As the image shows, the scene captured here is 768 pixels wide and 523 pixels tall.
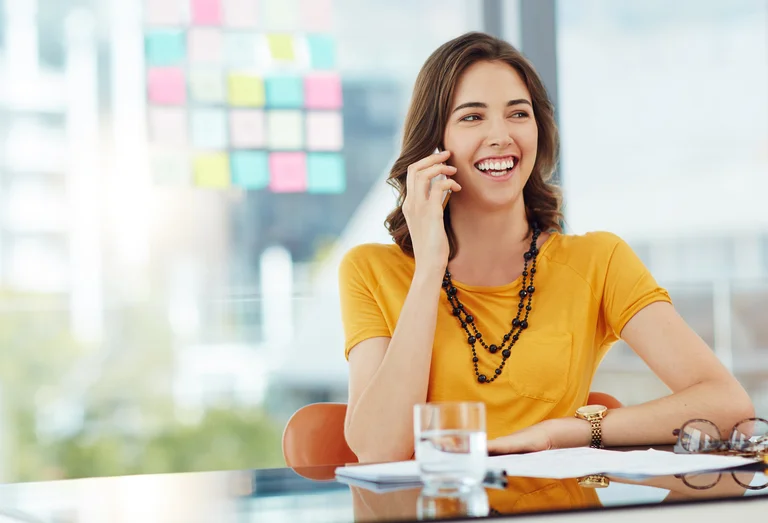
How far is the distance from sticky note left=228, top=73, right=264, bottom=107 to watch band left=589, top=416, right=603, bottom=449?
2.75 metres

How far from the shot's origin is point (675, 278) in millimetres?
3572

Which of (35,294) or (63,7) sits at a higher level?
(63,7)

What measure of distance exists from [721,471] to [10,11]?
361cm

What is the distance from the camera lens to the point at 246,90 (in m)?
3.94

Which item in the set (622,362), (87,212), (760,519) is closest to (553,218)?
(760,519)

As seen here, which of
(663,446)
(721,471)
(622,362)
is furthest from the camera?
(622,362)

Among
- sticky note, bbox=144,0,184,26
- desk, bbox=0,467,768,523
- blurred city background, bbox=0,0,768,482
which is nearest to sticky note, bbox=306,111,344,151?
blurred city background, bbox=0,0,768,482

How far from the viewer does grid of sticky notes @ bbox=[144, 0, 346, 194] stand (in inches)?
154

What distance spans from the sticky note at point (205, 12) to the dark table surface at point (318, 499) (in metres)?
3.00

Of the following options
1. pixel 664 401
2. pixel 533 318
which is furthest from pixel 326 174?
pixel 664 401

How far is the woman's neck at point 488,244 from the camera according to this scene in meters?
2.01

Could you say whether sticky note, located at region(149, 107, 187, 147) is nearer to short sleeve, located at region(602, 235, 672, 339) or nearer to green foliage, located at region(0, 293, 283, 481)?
green foliage, located at region(0, 293, 283, 481)

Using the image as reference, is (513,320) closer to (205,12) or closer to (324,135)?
(324,135)

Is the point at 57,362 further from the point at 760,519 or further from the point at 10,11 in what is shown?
the point at 760,519
